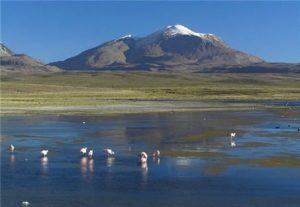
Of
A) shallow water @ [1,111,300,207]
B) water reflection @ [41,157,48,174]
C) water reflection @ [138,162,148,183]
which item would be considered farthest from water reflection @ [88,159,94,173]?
water reflection @ [138,162,148,183]

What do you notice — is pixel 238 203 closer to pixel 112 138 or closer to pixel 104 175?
pixel 104 175

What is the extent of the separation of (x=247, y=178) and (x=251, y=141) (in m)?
Result: 12.9

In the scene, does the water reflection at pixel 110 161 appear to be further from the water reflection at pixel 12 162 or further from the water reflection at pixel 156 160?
the water reflection at pixel 12 162

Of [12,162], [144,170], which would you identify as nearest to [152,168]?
[144,170]

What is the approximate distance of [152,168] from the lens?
2314 centimetres

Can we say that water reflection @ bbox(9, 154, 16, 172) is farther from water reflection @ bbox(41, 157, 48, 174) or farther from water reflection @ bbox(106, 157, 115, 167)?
water reflection @ bbox(106, 157, 115, 167)

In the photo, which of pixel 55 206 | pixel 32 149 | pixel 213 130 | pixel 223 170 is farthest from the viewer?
pixel 213 130

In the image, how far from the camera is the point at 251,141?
33.8 m

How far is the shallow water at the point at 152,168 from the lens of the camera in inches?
700

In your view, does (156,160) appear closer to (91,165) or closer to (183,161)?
(183,161)

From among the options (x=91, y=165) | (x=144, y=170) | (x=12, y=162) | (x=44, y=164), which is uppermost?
(x=12, y=162)

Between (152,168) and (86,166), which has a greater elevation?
(86,166)

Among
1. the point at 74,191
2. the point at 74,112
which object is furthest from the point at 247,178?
the point at 74,112

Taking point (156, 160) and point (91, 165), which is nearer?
point (91, 165)
